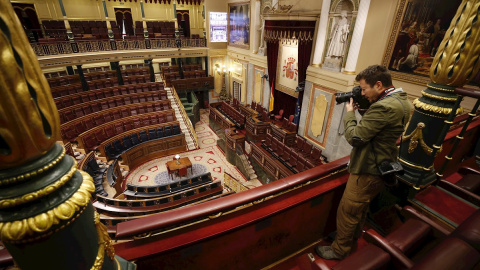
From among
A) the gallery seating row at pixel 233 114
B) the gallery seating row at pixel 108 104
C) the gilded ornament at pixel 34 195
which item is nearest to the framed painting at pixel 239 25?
the gallery seating row at pixel 233 114

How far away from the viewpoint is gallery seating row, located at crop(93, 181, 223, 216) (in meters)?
5.08

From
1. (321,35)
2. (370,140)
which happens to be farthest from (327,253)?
(321,35)

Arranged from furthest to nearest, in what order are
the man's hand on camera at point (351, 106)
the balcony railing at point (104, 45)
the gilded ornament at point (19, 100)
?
1. the balcony railing at point (104, 45)
2. the man's hand on camera at point (351, 106)
3. the gilded ornament at point (19, 100)

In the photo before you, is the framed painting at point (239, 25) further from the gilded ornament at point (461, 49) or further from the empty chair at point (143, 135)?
the gilded ornament at point (461, 49)

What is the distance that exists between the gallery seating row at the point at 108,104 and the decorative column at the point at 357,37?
755cm

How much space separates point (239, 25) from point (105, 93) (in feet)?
24.3

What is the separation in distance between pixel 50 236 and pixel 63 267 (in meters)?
0.15

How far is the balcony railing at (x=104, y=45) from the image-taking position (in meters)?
9.21

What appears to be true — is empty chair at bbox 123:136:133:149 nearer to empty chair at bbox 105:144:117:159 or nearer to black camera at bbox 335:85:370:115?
empty chair at bbox 105:144:117:159

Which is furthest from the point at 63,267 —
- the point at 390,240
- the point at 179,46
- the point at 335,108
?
the point at 179,46

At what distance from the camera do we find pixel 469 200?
2.21 m

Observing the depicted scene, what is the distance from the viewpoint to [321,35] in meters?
7.09

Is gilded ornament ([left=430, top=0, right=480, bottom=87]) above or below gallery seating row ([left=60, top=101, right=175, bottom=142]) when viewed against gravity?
above

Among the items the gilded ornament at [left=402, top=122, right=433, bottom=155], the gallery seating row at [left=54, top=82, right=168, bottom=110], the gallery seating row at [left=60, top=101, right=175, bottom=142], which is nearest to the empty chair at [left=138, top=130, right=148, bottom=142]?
the gallery seating row at [left=60, top=101, right=175, bottom=142]
